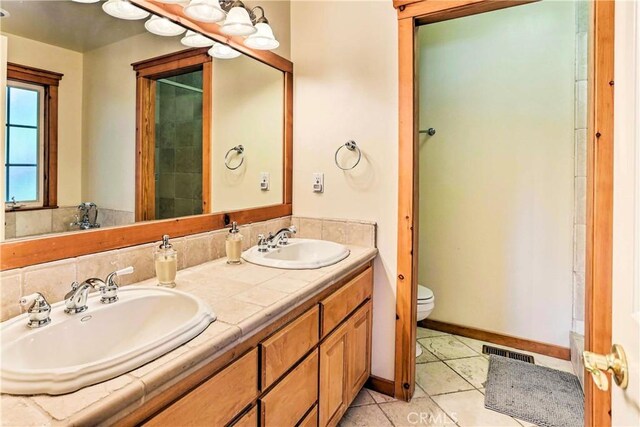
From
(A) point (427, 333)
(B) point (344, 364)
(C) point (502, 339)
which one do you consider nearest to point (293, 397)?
(B) point (344, 364)

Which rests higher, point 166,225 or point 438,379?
point 166,225

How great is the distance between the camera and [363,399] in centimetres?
194

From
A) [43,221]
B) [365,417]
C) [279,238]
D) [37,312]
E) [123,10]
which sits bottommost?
[365,417]

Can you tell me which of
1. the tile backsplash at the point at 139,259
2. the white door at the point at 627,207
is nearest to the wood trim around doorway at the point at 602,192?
the white door at the point at 627,207

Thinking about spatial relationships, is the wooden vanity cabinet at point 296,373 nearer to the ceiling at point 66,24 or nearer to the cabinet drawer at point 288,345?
the cabinet drawer at point 288,345

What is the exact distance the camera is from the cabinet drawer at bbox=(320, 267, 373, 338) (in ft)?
4.75

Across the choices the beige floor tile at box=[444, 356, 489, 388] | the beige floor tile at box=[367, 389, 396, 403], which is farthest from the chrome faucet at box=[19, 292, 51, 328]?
the beige floor tile at box=[444, 356, 489, 388]

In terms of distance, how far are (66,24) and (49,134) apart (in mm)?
376

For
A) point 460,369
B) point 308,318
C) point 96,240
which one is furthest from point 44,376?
point 460,369

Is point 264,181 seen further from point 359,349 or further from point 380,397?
point 380,397

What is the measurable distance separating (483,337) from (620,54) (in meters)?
2.44

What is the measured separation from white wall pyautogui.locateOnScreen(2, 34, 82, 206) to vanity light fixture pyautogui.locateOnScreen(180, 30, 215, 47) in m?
0.48

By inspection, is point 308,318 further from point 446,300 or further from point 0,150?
point 446,300

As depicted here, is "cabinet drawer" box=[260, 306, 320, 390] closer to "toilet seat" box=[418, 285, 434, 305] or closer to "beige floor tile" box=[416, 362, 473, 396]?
"beige floor tile" box=[416, 362, 473, 396]
